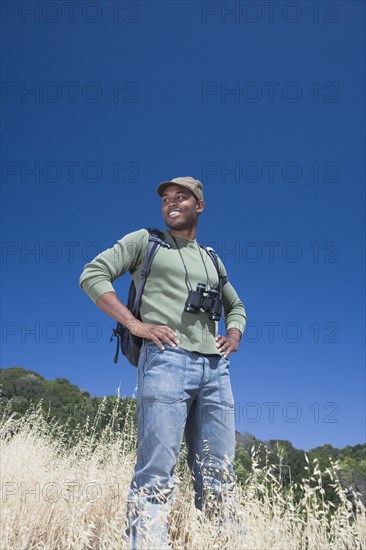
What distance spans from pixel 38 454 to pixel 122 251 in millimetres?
4865

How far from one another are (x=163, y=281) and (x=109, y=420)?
751cm

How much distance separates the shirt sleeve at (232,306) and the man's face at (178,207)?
468 mm

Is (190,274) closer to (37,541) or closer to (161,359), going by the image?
(161,359)

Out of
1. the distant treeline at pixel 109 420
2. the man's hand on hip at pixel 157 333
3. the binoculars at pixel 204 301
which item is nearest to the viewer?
the man's hand on hip at pixel 157 333

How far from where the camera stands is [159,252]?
4.12 m

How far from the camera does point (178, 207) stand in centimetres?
437

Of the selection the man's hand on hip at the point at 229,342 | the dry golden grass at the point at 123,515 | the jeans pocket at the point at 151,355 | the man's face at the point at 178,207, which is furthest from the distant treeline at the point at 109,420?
the jeans pocket at the point at 151,355

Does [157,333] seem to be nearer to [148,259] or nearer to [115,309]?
[115,309]

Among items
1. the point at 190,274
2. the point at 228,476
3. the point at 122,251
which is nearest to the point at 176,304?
the point at 190,274

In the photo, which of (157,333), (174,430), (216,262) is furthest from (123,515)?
(216,262)

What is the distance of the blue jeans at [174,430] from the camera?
3.57 meters

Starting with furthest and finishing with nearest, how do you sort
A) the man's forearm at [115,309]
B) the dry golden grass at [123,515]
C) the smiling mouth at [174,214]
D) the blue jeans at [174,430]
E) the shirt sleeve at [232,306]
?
the shirt sleeve at [232,306], the smiling mouth at [174,214], the man's forearm at [115,309], the blue jeans at [174,430], the dry golden grass at [123,515]

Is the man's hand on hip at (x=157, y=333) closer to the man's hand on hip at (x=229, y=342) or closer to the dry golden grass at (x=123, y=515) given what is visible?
the man's hand on hip at (x=229, y=342)

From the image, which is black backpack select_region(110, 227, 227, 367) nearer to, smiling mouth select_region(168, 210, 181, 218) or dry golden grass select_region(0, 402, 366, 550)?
smiling mouth select_region(168, 210, 181, 218)
